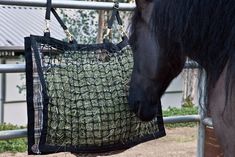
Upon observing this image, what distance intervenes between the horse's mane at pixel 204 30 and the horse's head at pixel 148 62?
65 mm

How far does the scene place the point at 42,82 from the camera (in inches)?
91.7

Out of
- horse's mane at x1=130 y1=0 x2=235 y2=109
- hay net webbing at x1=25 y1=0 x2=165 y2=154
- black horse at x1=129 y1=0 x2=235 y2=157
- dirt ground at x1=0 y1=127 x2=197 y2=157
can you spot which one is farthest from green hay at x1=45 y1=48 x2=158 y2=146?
dirt ground at x1=0 y1=127 x2=197 y2=157

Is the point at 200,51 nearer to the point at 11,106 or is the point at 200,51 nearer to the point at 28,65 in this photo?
the point at 28,65

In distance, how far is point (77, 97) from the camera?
2.41 m

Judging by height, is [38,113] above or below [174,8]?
below

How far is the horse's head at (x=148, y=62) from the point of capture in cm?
190

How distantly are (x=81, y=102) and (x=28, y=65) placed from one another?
0.31m

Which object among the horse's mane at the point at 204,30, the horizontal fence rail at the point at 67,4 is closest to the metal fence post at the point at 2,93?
the horizontal fence rail at the point at 67,4

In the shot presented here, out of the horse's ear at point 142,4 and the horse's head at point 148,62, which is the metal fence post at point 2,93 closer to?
the horse's head at point 148,62

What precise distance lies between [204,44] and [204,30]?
0.17 ft


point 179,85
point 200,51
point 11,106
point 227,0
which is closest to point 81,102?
point 200,51

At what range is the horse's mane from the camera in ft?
5.36

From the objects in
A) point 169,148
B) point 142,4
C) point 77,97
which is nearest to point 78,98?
point 77,97

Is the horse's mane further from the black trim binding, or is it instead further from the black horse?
the black trim binding
